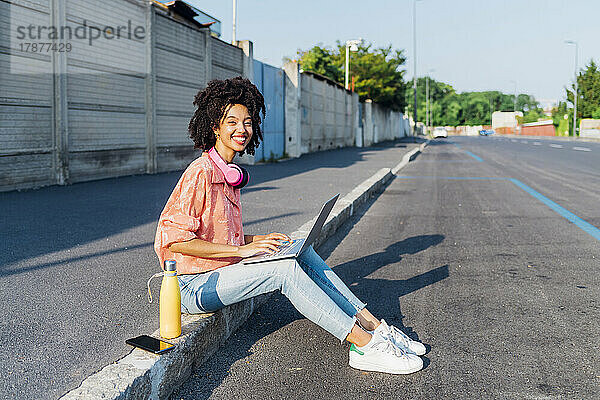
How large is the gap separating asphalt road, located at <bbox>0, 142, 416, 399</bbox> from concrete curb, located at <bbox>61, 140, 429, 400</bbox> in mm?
250

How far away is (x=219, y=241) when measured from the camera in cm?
329

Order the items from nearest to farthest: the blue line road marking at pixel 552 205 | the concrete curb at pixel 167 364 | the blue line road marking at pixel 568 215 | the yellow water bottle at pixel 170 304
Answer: the concrete curb at pixel 167 364 → the yellow water bottle at pixel 170 304 → the blue line road marking at pixel 568 215 → the blue line road marking at pixel 552 205

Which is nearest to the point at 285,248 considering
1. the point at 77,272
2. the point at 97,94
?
the point at 77,272

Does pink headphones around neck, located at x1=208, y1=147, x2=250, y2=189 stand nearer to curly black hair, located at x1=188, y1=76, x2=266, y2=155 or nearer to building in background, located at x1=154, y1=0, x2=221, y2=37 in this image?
curly black hair, located at x1=188, y1=76, x2=266, y2=155

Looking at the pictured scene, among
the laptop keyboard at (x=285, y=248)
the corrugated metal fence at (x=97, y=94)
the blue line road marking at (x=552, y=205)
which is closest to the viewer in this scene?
the laptop keyboard at (x=285, y=248)

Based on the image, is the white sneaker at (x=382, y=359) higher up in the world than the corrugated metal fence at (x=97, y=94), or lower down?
lower down

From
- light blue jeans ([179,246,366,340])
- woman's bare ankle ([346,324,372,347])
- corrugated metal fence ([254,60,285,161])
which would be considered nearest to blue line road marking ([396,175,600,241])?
woman's bare ankle ([346,324,372,347])

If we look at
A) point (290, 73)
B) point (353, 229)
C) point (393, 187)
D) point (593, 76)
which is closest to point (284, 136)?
point (290, 73)

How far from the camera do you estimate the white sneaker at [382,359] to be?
3125 mm

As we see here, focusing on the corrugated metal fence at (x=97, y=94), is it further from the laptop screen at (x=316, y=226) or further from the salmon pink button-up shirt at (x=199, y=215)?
the laptop screen at (x=316, y=226)

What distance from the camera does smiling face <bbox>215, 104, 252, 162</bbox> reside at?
3369 mm

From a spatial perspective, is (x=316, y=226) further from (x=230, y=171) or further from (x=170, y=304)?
(x=170, y=304)

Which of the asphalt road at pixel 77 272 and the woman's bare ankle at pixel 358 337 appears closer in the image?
the asphalt road at pixel 77 272

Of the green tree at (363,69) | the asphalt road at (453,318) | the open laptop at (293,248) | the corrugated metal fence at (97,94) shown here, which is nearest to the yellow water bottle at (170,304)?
the asphalt road at (453,318)
